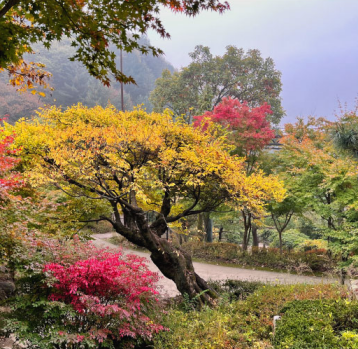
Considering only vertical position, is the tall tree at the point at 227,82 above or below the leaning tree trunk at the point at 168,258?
above

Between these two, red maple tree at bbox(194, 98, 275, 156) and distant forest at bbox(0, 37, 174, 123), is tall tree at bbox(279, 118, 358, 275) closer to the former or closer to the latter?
red maple tree at bbox(194, 98, 275, 156)

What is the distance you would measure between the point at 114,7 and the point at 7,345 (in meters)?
5.43

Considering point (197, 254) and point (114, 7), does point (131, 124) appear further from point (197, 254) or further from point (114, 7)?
point (197, 254)

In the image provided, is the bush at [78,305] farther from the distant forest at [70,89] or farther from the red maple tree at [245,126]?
the distant forest at [70,89]

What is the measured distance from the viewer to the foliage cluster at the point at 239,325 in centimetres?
364

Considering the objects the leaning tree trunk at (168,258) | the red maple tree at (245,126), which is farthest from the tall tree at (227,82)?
the leaning tree trunk at (168,258)

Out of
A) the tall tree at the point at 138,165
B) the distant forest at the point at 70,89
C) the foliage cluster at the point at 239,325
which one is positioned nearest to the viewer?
the foliage cluster at the point at 239,325

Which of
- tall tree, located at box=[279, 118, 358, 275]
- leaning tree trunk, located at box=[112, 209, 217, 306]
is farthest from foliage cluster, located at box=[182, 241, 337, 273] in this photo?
leaning tree trunk, located at box=[112, 209, 217, 306]

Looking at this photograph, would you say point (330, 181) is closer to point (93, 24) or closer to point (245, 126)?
point (245, 126)

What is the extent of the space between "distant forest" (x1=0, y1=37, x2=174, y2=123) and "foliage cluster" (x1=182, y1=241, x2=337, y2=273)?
19.1 metres

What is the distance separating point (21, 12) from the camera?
2.78m

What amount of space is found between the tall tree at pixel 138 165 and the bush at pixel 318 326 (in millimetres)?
2895

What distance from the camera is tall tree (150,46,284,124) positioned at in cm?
2233

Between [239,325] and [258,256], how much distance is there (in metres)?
9.91
